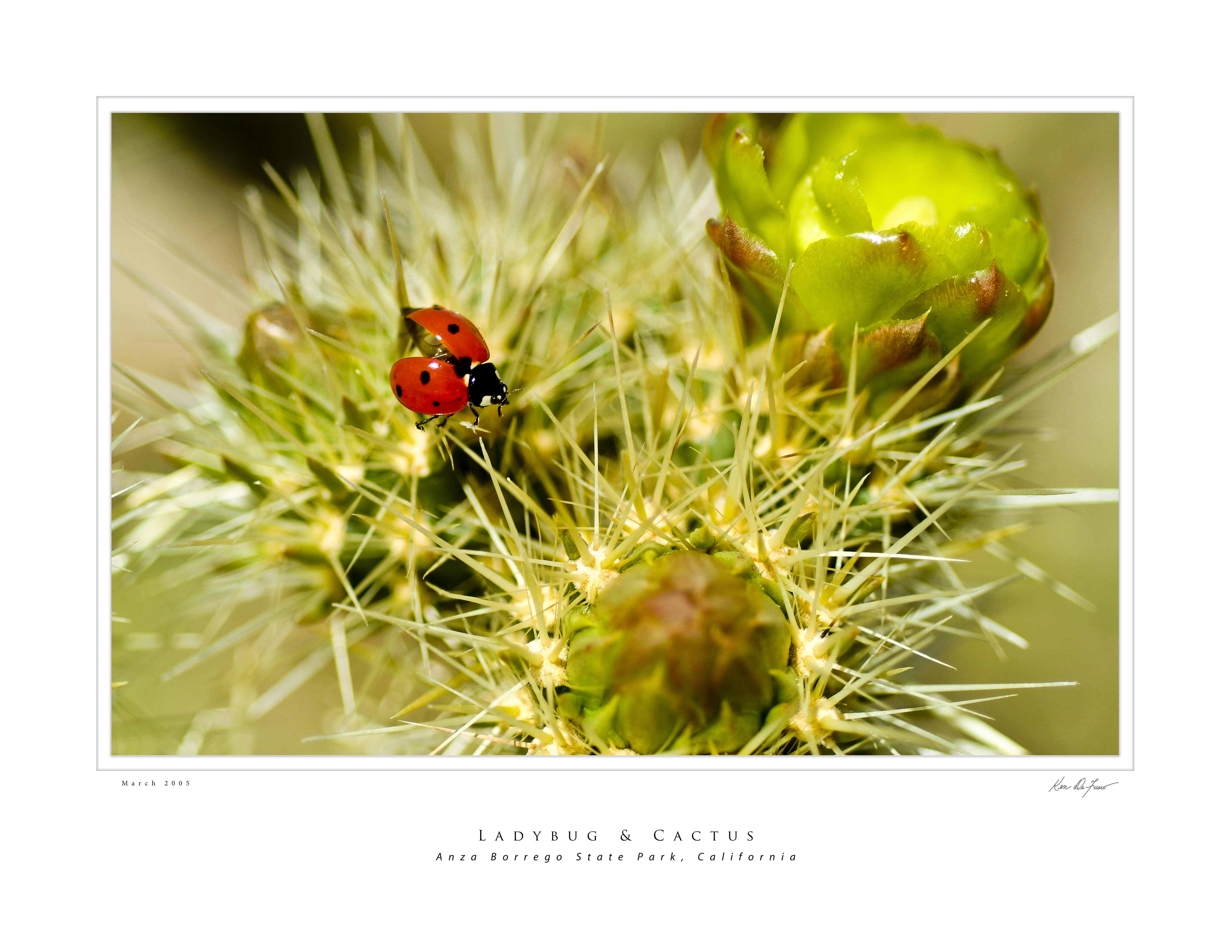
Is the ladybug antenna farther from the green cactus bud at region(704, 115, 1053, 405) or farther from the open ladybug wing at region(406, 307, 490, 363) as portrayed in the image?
the green cactus bud at region(704, 115, 1053, 405)

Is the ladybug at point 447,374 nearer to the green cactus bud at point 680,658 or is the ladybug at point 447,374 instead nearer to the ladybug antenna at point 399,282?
the ladybug antenna at point 399,282

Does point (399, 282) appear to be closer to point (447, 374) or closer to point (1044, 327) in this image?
point (447, 374)
